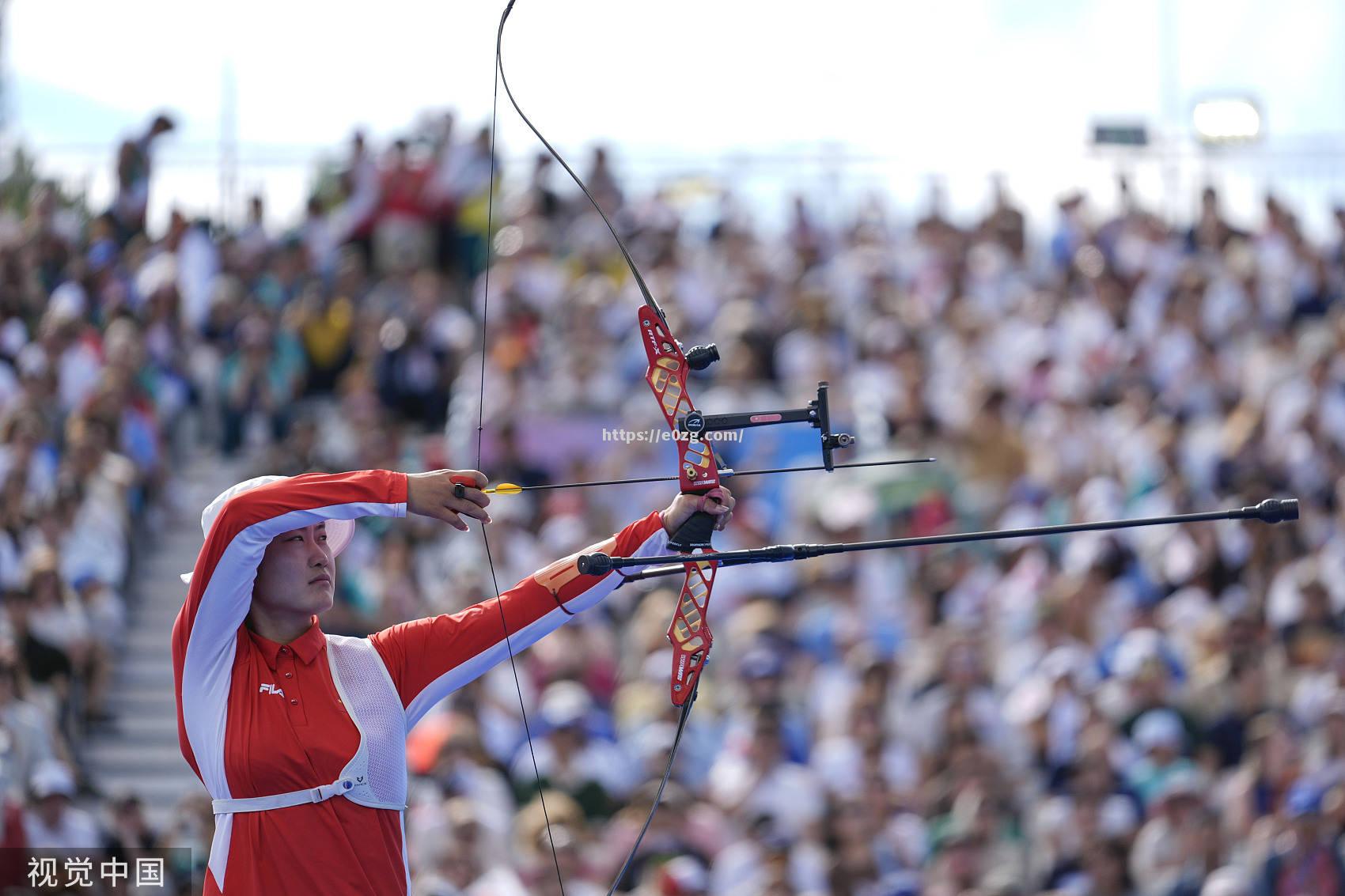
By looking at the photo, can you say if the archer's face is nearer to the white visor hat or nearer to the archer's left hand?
the white visor hat

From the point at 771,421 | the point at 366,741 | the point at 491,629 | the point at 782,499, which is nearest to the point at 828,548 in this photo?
the point at 771,421

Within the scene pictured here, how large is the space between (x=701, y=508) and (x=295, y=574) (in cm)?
99

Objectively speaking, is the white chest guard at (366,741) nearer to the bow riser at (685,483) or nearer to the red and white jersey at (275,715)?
the red and white jersey at (275,715)

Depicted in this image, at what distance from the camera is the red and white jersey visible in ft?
13.9

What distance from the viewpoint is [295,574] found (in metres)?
4.52

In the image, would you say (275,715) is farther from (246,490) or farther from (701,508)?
(701,508)

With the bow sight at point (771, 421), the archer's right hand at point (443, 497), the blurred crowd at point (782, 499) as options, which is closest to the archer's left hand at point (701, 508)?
the bow sight at point (771, 421)

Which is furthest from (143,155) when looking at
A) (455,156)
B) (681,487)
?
(681,487)

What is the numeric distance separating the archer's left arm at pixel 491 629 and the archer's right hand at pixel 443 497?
444 mm

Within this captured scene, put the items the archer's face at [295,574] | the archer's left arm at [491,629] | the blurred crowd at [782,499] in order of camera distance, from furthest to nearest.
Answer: the blurred crowd at [782,499] → the archer's left arm at [491,629] → the archer's face at [295,574]

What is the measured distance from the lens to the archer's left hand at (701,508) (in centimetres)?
457

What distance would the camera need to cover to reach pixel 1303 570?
1117cm

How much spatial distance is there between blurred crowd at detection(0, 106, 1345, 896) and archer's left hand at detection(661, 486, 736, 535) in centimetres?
404

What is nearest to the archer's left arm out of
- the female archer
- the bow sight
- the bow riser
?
the female archer
